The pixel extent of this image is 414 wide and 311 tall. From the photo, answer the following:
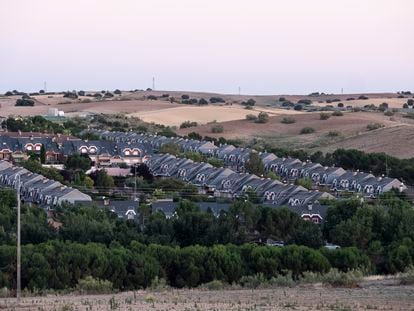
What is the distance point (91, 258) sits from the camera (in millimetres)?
28828

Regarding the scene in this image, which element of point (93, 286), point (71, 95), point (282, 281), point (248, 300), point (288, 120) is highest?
point (248, 300)

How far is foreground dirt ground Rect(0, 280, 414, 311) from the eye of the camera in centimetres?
2120

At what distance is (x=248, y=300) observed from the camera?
2245 cm

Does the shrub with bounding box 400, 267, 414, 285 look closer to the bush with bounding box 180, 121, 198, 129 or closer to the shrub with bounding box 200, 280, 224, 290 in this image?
the shrub with bounding box 200, 280, 224, 290

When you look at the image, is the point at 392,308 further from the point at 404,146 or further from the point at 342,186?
the point at 404,146

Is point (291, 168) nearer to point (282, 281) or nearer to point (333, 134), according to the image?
point (333, 134)

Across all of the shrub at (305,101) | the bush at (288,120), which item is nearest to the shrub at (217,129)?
the bush at (288,120)

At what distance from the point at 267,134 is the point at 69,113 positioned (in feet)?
118

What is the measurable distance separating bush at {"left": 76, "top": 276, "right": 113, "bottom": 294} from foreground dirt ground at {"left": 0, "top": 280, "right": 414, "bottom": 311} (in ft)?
4.99

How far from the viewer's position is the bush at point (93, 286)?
25.9 m

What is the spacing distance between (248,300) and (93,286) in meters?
4.88

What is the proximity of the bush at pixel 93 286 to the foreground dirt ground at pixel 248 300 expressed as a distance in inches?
59.9

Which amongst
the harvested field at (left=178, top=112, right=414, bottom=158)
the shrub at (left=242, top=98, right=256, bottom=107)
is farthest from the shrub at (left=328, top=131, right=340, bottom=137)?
the shrub at (left=242, top=98, right=256, bottom=107)

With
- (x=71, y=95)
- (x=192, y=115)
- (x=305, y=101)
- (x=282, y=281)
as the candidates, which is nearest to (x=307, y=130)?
(x=192, y=115)
